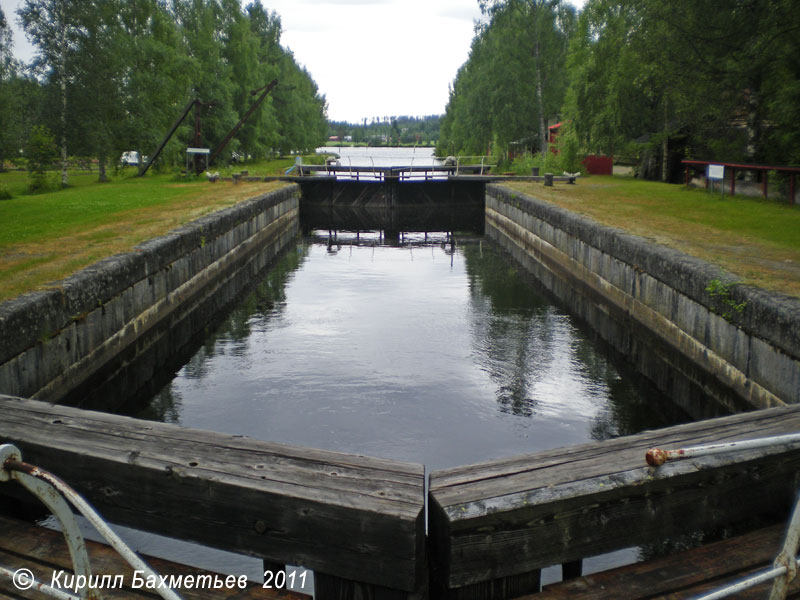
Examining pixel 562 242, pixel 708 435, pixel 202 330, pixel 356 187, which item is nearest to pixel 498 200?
pixel 356 187

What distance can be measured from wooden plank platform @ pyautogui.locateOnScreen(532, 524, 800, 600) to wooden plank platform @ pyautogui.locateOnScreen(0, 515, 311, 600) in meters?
1.23

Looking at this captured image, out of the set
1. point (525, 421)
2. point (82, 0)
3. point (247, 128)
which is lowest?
point (525, 421)

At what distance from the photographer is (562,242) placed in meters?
18.5

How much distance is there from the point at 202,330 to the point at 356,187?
80.7ft

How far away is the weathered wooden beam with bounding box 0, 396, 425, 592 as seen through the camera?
3.01 m

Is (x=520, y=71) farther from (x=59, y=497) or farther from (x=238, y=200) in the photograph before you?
(x=59, y=497)

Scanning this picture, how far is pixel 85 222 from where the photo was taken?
→ 53.2ft

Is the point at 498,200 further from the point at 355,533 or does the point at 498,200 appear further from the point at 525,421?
the point at 355,533

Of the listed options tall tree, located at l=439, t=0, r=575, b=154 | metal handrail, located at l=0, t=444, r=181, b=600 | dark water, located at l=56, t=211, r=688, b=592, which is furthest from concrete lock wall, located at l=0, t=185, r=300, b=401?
tall tree, located at l=439, t=0, r=575, b=154

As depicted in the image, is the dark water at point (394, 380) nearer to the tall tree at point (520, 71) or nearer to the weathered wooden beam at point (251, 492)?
the weathered wooden beam at point (251, 492)

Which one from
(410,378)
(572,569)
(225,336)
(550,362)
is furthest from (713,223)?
(572,569)

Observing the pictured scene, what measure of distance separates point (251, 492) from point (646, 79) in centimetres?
2557

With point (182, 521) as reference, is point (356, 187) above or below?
above

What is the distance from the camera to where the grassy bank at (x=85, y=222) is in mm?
10070
